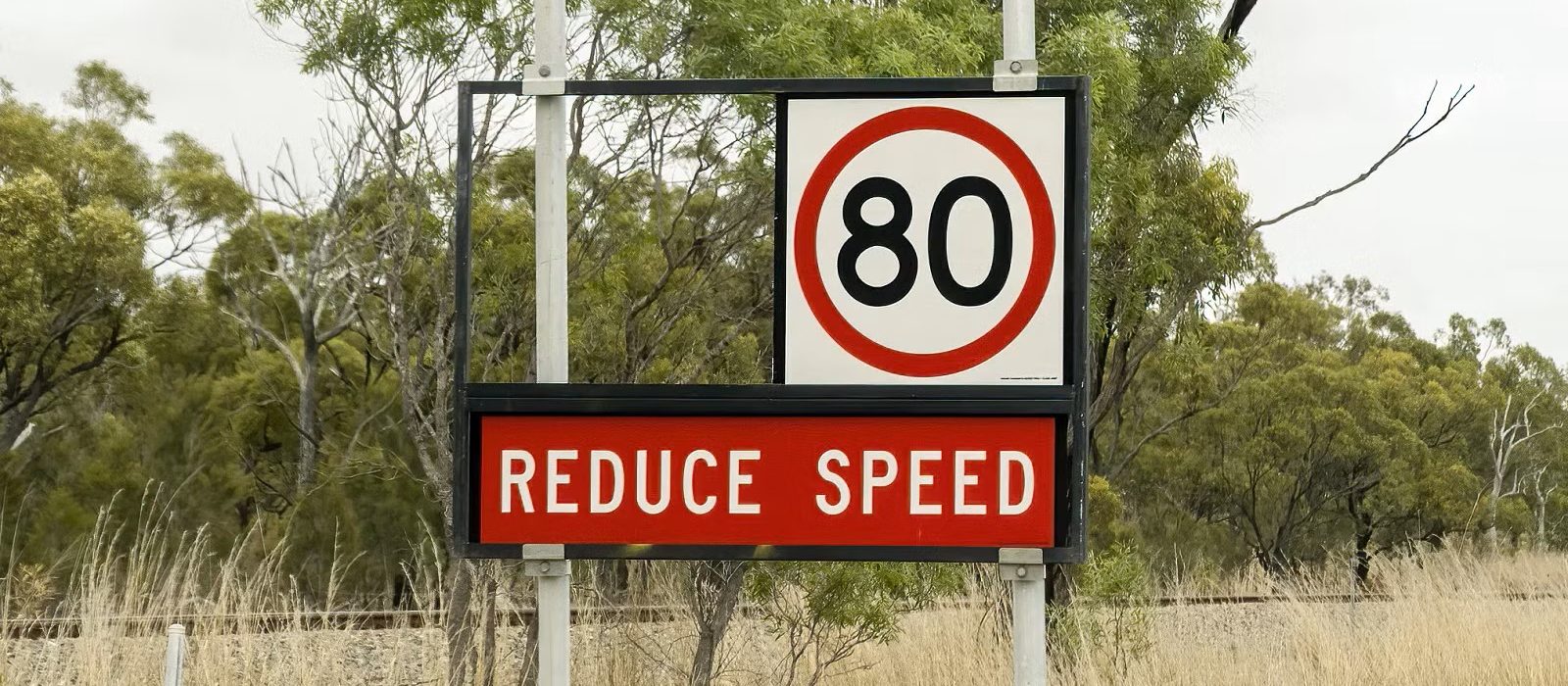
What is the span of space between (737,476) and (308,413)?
27.6 metres

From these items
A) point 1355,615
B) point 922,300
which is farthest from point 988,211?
point 1355,615

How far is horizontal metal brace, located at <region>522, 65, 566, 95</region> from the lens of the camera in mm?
4145

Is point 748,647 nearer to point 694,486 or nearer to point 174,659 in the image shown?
point 174,659

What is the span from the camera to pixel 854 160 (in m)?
3.90

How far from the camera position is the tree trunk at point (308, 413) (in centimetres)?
2897

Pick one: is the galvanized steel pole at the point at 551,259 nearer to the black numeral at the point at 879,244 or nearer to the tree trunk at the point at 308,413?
the black numeral at the point at 879,244

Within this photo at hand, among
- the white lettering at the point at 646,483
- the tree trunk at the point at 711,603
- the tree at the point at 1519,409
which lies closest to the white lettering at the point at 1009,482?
the white lettering at the point at 646,483

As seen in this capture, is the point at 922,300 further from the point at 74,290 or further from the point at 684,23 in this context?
the point at 74,290

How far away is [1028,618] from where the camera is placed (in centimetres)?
412

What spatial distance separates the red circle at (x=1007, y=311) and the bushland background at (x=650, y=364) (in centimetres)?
385

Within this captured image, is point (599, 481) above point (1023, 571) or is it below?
above

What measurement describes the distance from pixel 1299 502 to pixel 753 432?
1162 inches

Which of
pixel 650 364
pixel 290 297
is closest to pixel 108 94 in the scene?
pixel 290 297

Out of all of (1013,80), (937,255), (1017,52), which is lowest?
(937,255)
